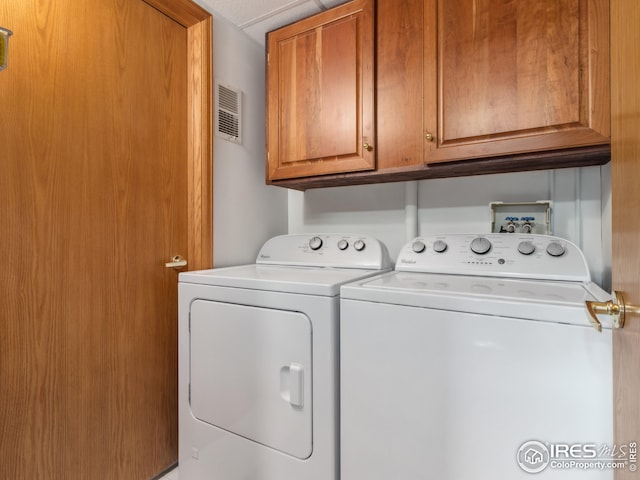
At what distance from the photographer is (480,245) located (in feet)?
4.21

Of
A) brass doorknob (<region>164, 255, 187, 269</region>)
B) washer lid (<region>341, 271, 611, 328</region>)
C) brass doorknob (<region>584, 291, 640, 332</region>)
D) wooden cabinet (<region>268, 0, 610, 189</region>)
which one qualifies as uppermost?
wooden cabinet (<region>268, 0, 610, 189</region>)

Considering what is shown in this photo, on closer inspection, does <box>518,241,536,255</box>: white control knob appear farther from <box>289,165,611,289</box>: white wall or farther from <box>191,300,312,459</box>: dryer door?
<box>191,300,312,459</box>: dryer door

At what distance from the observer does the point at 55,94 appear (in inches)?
44.4

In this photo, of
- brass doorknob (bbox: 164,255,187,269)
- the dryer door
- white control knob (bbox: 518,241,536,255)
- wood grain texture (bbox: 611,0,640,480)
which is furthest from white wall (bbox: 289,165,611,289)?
the dryer door

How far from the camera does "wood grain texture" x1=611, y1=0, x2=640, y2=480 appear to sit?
52 cm

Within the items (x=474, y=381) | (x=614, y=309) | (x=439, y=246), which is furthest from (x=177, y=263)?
(x=614, y=309)

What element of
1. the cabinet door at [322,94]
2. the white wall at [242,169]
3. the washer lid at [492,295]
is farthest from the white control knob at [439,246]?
the white wall at [242,169]

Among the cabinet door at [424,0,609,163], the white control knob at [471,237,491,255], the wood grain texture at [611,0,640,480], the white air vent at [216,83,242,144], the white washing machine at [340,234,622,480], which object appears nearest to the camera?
the wood grain texture at [611,0,640,480]

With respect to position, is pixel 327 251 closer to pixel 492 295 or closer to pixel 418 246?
pixel 418 246

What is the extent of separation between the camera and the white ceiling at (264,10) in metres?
1.54

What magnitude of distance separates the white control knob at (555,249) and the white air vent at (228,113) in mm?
1597

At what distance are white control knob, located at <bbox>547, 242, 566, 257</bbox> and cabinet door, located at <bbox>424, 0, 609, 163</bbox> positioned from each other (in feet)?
1.20

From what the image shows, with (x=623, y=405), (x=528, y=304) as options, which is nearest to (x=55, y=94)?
(x=528, y=304)

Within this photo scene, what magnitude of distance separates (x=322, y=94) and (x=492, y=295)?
3.95 ft
